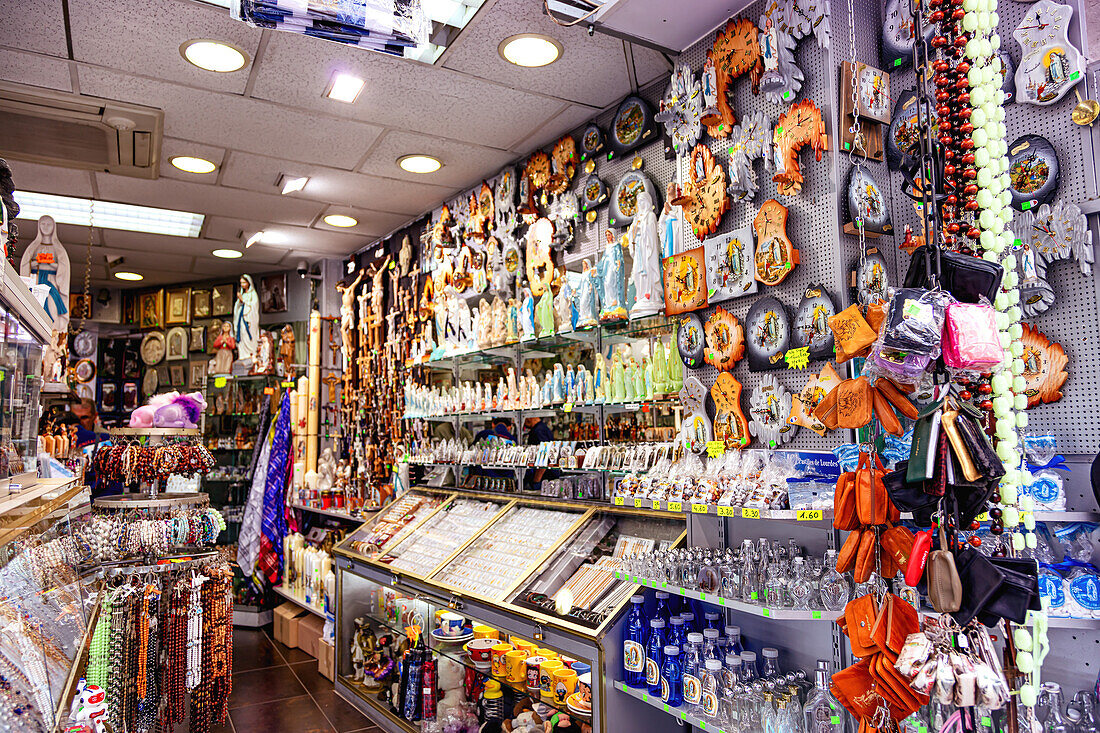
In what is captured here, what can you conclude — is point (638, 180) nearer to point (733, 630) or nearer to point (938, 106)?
point (938, 106)

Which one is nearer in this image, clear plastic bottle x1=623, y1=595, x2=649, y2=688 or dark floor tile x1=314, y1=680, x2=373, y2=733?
clear plastic bottle x1=623, y1=595, x2=649, y2=688

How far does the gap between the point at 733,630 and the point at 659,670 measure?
0.31 m

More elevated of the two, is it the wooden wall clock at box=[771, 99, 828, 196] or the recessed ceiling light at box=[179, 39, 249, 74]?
the recessed ceiling light at box=[179, 39, 249, 74]

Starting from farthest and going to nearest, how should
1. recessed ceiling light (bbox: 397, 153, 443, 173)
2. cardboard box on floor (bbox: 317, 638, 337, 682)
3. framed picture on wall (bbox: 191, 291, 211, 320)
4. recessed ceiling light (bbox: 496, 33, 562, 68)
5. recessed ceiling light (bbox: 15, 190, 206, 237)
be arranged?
framed picture on wall (bbox: 191, 291, 211, 320), recessed ceiling light (bbox: 15, 190, 206, 237), cardboard box on floor (bbox: 317, 638, 337, 682), recessed ceiling light (bbox: 397, 153, 443, 173), recessed ceiling light (bbox: 496, 33, 562, 68)

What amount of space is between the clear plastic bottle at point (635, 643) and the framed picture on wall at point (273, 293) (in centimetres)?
629

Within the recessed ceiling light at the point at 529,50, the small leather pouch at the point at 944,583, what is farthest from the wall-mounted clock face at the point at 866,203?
the recessed ceiling light at the point at 529,50

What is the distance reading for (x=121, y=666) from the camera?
346 cm

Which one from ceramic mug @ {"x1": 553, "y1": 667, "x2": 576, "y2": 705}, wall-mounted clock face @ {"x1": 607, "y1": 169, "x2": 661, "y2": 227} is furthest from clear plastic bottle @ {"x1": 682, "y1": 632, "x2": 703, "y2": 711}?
wall-mounted clock face @ {"x1": 607, "y1": 169, "x2": 661, "y2": 227}

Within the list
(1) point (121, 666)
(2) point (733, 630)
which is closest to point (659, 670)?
(2) point (733, 630)

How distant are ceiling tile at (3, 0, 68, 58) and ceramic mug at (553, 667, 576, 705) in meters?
3.59

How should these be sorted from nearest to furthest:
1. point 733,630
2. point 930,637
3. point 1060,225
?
point 930,637 < point 1060,225 < point 733,630

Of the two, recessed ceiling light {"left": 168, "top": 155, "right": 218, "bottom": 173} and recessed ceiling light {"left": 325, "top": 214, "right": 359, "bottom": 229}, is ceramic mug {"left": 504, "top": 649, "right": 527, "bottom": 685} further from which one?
recessed ceiling light {"left": 325, "top": 214, "right": 359, "bottom": 229}

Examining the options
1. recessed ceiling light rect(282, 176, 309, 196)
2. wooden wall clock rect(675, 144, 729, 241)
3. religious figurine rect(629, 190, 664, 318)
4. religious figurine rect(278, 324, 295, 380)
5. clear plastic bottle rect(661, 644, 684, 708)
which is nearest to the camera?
clear plastic bottle rect(661, 644, 684, 708)

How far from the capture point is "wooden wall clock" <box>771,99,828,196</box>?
8.75ft
